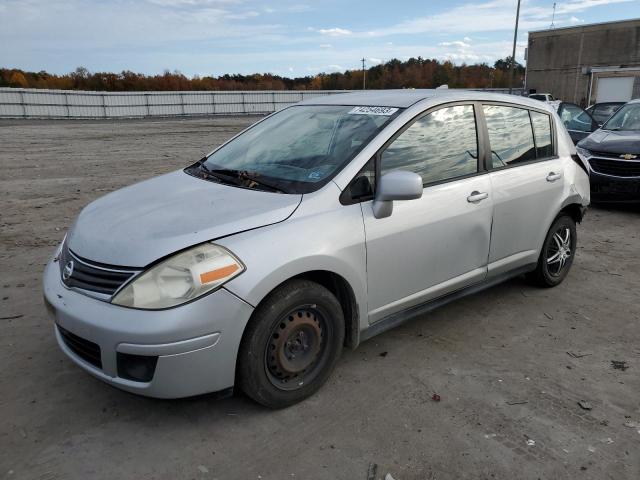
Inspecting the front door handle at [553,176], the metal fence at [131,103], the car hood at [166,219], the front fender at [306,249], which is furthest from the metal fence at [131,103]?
the front fender at [306,249]

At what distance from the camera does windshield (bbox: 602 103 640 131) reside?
8727 millimetres

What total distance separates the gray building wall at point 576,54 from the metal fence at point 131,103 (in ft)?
41.2

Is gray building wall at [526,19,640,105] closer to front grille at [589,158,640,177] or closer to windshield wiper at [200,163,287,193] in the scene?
front grille at [589,158,640,177]

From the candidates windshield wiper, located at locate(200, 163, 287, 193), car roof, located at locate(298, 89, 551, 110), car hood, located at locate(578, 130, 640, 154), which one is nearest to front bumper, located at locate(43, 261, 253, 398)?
windshield wiper, located at locate(200, 163, 287, 193)

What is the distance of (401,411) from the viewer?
301cm

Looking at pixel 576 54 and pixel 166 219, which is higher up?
pixel 576 54

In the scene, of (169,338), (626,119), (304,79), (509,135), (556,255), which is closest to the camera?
(169,338)

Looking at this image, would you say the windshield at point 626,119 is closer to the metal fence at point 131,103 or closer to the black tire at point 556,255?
the black tire at point 556,255

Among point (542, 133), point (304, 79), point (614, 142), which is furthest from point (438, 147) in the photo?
point (304, 79)

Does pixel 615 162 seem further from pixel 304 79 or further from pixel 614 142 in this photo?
pixel 304 79

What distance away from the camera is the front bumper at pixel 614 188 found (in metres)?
7.77

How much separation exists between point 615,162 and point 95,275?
25.3 ft

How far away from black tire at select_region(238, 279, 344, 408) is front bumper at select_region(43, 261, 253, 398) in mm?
100

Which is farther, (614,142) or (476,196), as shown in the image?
(614,142)
